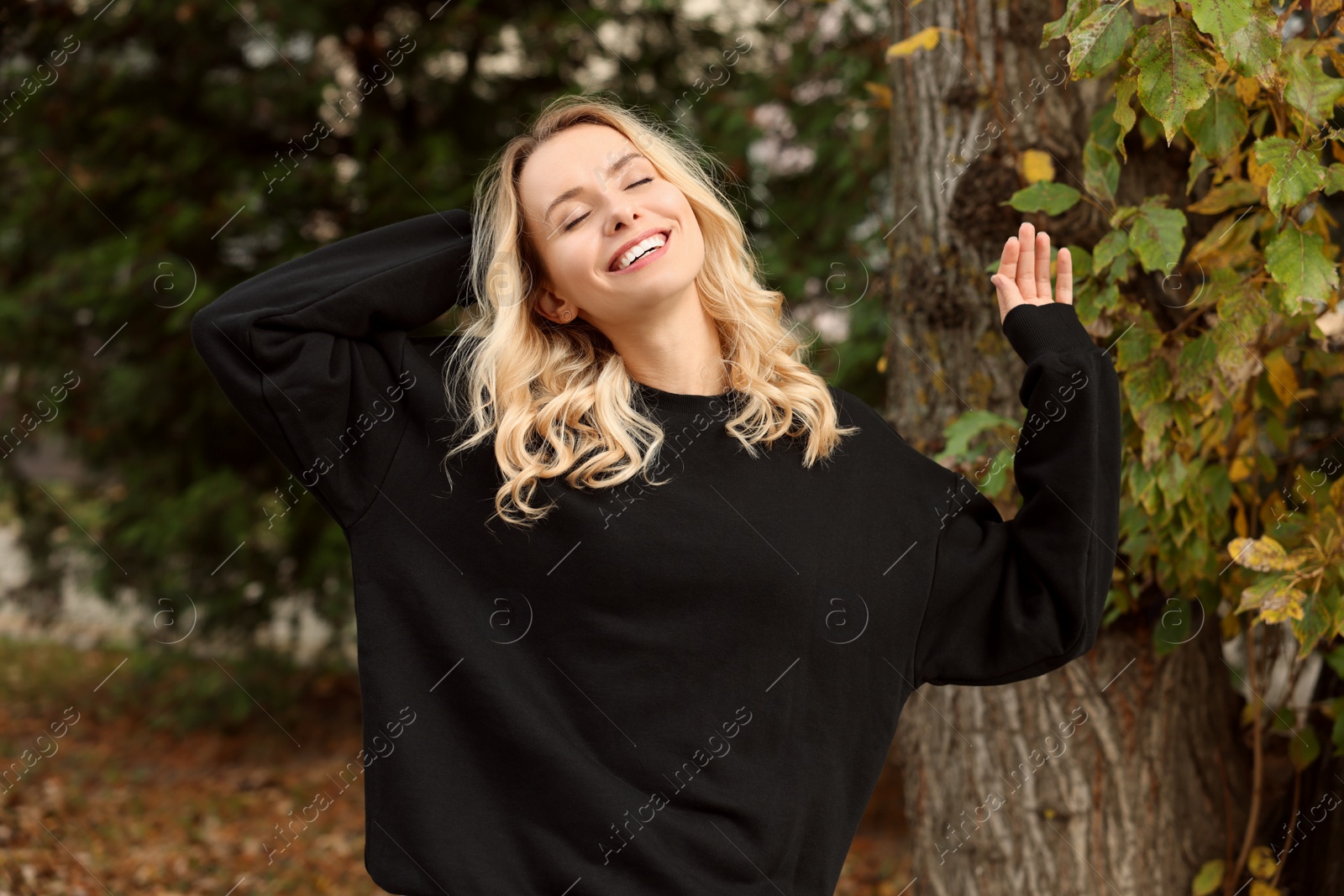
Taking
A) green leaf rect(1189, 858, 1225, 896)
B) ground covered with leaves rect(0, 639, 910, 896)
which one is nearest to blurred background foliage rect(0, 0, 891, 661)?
ground covered with leaves rect(0, 639, 910, 896)

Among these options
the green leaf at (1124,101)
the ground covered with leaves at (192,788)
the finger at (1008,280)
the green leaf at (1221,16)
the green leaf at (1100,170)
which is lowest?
the ground covered with leaves at (192,788)

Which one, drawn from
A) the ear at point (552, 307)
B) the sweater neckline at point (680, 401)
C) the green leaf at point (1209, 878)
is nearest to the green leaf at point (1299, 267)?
the sweater neckline at point (680, 401)

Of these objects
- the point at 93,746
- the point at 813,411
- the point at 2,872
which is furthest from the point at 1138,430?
the point at 93,746

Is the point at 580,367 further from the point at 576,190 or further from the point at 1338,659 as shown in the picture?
the point at 1338,659

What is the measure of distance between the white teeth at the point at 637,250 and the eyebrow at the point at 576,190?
0.50 feet

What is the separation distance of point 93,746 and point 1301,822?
19.8 ft

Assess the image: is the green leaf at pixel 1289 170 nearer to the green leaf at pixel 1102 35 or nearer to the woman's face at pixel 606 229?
the green leaf at pixel 1102 35

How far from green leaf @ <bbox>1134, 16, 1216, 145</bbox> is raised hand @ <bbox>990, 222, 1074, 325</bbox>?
256mm

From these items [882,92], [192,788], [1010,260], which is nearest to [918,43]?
[882,92]

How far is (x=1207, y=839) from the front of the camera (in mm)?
2529

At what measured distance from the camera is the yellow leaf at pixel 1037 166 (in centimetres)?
227

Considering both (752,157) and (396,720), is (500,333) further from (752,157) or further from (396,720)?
(752,157)

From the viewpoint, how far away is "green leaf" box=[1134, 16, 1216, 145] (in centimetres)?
163

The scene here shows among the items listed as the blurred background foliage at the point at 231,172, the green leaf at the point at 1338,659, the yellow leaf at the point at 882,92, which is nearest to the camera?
the green leaf at the point at 1338,659
